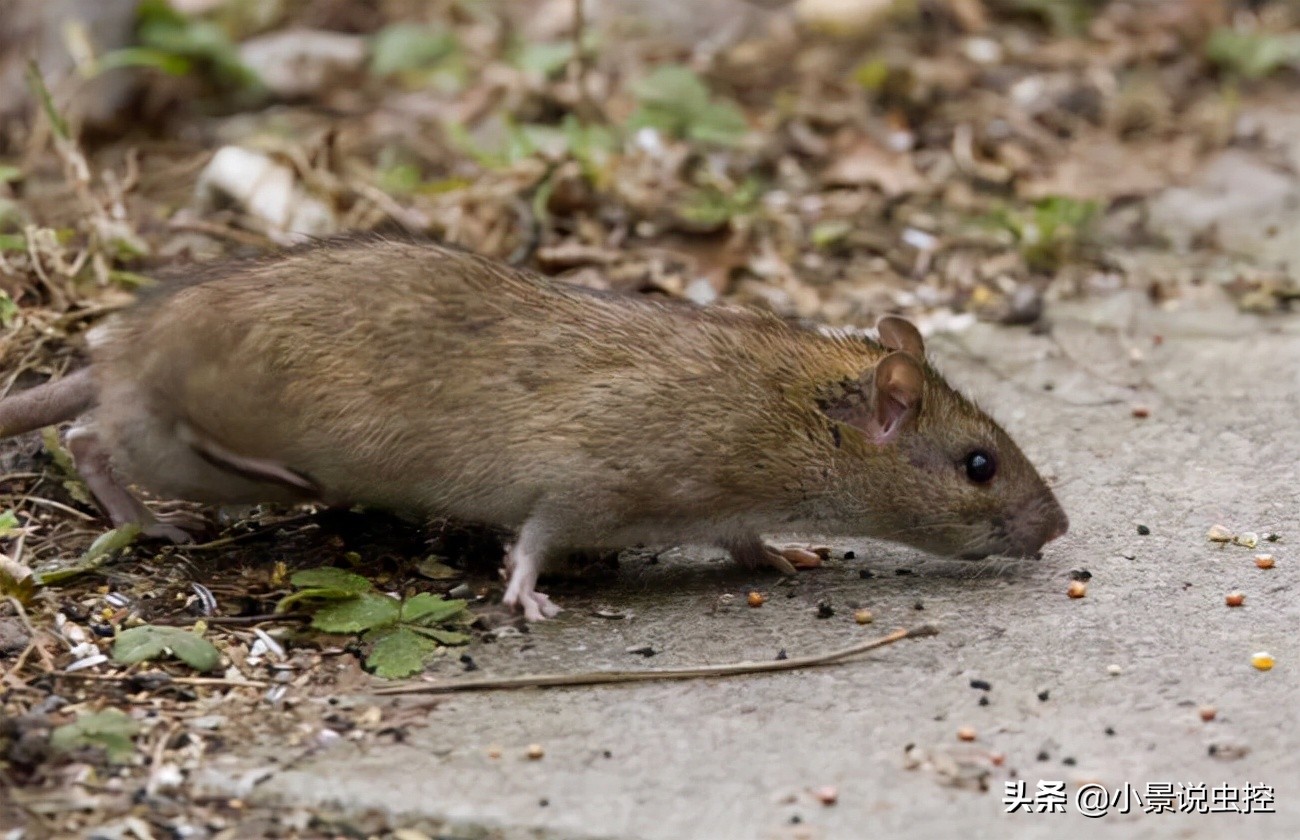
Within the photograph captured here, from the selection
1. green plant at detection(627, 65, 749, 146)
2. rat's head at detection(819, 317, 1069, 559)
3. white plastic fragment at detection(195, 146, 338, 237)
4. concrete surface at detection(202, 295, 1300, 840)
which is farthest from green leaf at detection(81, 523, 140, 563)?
green plant at detection(627, 65, 749, 146)

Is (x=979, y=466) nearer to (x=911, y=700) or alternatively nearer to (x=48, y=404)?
(x=911, y=700)

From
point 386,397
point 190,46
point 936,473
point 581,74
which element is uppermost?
point 581,74

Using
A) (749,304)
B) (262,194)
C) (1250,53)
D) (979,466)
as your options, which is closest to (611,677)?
(979,466)

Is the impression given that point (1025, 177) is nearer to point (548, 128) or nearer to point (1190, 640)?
point (548, 128)

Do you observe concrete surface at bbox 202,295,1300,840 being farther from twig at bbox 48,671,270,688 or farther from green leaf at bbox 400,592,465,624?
twig at bbox 48,671,270,688

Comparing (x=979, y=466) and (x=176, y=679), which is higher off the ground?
(x=979, y=466)

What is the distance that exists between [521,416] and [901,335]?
4.12 ft

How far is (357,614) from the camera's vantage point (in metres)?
4.94

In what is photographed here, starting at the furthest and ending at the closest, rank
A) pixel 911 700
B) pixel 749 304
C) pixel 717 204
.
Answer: pixel 717 204 < pixel 749 304 < pixel 911 700

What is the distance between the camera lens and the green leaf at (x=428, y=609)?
16.3 ft

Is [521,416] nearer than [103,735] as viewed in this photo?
No

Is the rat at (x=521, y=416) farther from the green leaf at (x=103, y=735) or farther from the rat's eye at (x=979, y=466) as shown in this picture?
the green leaf at (x=103, y=735)

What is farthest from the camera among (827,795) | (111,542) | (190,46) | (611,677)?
(190,46)

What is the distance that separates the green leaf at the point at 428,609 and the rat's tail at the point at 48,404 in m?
1.29
